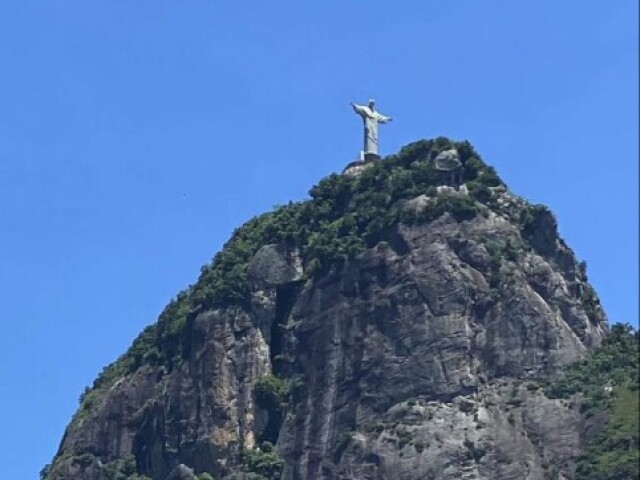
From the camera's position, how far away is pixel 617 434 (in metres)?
198

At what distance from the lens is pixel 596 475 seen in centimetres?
19538

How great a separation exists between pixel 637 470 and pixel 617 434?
11.9 m

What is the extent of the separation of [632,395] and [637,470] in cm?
1219

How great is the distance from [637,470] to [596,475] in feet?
30.3

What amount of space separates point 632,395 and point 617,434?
3563 millimetres

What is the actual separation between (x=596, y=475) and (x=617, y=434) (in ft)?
15.5

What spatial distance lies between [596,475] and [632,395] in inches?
295

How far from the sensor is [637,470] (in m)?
186
